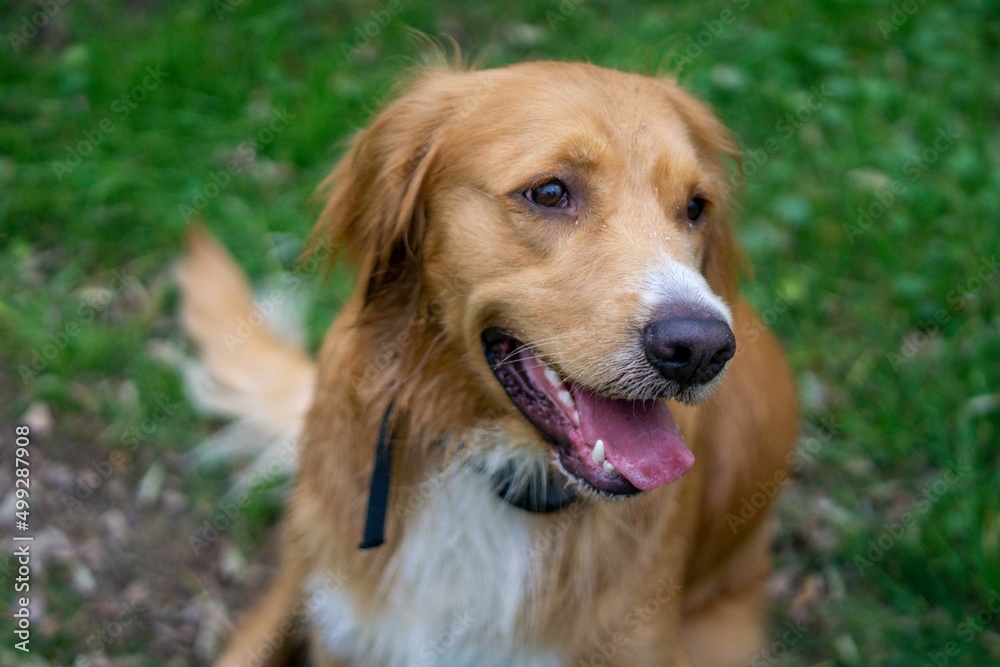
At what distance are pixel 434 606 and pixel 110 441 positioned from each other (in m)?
1.83

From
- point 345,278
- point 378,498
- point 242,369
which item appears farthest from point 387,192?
point 345,278

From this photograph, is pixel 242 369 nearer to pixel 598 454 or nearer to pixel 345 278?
pixel 345 278

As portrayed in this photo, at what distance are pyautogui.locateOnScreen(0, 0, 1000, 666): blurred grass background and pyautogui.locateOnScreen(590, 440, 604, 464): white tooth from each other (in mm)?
1596

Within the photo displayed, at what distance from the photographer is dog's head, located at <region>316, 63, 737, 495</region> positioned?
7.38 ft

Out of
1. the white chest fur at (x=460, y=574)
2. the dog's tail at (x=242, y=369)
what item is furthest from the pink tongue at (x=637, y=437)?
the dog's tail at (x=242, y=369)

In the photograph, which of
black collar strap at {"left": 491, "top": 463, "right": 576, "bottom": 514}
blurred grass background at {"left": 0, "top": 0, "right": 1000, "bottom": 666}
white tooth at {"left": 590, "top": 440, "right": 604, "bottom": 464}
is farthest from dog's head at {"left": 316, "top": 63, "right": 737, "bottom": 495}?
blurred grass background at {"left": 0, "top": 0, "right": 1000, "bottom": 666}

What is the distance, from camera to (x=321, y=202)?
3.01 meters

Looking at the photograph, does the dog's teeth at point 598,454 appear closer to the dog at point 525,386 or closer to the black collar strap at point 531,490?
the dog at point 525,386

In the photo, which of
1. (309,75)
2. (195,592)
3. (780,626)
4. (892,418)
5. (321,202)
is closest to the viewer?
(321,202)

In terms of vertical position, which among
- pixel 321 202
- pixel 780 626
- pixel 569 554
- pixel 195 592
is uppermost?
pixel 321 202

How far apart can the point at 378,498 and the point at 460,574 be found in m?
0.37

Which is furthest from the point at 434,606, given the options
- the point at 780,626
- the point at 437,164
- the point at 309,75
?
the point at 309,75

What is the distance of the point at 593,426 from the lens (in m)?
2.40

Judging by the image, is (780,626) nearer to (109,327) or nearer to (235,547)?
(235,547)
